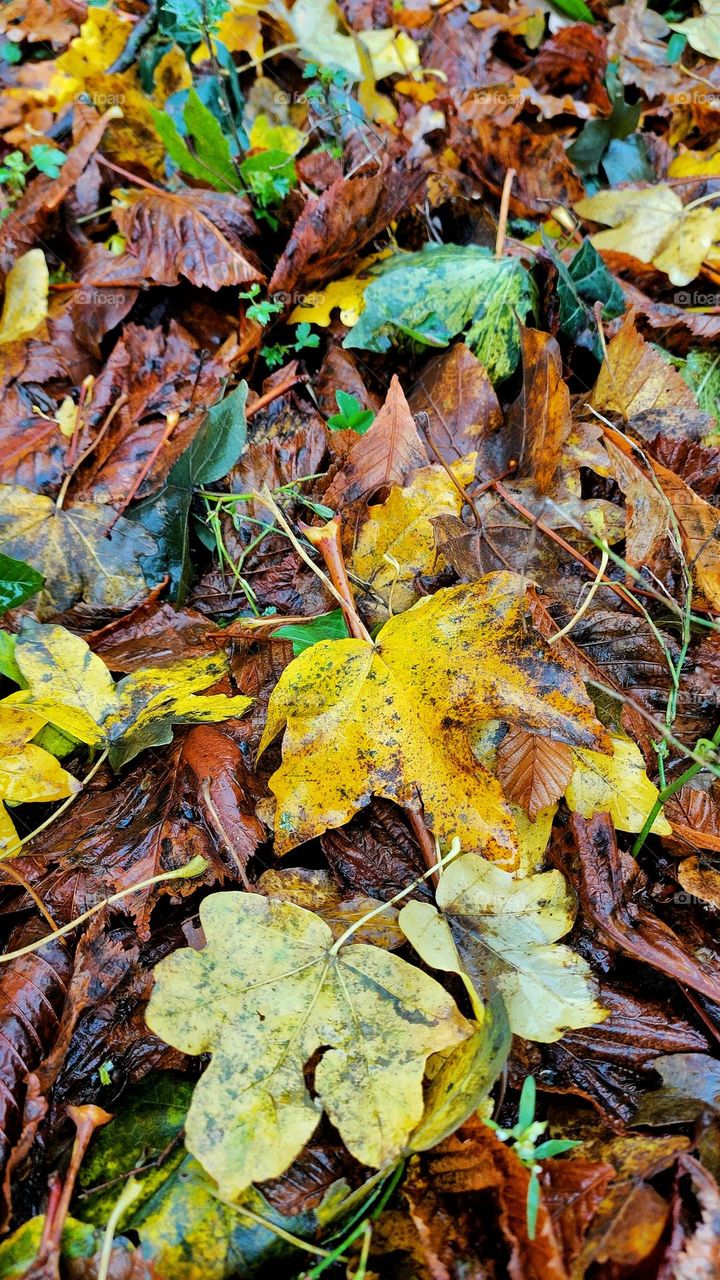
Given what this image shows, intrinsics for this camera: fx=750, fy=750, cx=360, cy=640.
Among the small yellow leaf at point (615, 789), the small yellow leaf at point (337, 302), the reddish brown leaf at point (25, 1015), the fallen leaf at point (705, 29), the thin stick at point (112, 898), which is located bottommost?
the reddish brown leaf at point (25, 1015)

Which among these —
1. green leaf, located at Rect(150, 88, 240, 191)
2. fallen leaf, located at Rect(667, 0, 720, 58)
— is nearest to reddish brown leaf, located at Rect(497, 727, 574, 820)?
green leaf, located at Rect(150, 88, 240, 191)

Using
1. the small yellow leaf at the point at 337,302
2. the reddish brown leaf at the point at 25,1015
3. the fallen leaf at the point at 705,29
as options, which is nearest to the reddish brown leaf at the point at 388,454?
the small yellow leaf at the point at 337,302

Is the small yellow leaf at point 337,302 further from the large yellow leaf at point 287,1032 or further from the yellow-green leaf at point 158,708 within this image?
the large yellow leaf at point 287,1032

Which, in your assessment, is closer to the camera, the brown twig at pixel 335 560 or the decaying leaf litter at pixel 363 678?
the decaying leaf litter at pixel 363 678

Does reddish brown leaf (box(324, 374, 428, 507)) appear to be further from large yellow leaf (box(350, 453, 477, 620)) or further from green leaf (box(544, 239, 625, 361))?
green leaf (box(544, 239, 625, 361))

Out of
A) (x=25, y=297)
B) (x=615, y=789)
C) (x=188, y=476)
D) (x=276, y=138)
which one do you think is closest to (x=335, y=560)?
(x=188, y=476)

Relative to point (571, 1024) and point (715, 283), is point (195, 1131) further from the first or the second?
point (715, 283)

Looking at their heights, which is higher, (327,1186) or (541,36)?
(541,36)

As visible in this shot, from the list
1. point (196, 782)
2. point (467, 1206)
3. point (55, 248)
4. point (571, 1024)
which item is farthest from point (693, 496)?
point (55, 248)
